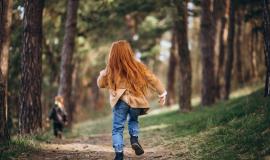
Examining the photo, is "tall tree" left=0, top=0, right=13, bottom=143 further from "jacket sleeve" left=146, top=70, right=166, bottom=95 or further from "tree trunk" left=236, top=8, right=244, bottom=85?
"tree trunk" left=236, top=8, right=244, bottom=85

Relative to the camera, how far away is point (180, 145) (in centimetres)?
1226

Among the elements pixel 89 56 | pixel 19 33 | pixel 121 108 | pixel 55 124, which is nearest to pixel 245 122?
pixel 121 108

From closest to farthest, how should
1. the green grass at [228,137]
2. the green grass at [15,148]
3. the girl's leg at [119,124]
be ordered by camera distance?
the green grass at [228,137] → the girl's leg at [119,124] → the green grass at [15,148]

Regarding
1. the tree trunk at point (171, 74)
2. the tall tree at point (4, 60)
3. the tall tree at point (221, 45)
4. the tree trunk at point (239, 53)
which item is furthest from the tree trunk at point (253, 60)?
the tall tree at point (4, 60)

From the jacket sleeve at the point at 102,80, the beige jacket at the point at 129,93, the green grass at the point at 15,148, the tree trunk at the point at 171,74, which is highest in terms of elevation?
the jacket sleeve at the point at 102,80

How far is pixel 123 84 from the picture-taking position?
9.84 metres

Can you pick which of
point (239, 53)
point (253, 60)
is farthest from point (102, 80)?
point (239, 53)

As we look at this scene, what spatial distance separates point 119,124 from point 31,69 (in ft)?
18.9

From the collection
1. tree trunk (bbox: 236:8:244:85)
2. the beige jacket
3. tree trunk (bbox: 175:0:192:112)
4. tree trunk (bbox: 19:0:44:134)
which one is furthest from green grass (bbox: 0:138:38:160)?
tree trunk (bbox: 236:8:244:85)

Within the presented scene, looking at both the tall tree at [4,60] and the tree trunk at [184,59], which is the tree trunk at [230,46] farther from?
the tall tree at [4,60]

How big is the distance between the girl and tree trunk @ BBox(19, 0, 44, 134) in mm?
5258

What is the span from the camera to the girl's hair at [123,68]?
32.1 feet

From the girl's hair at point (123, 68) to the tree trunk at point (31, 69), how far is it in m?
5.28

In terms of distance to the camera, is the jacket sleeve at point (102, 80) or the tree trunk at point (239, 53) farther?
the tree trunk at point (239, 53)
